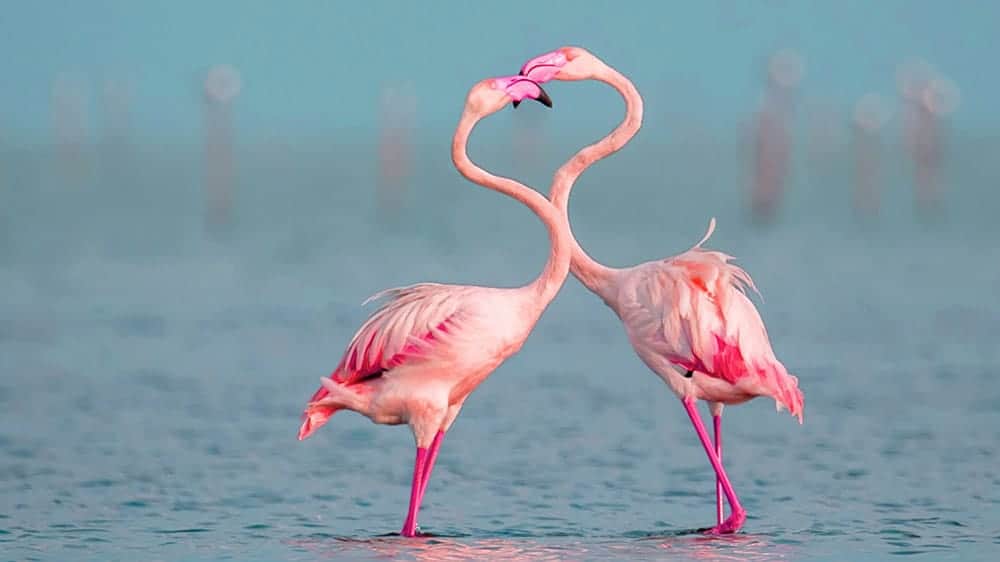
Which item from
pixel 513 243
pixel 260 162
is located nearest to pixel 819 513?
pixel 513 243

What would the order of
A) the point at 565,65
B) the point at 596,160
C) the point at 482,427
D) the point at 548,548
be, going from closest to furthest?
the point at 548,548
the point at 565,65
the point at 596,160
the point at 482,427

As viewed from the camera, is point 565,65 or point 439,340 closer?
point 439,340

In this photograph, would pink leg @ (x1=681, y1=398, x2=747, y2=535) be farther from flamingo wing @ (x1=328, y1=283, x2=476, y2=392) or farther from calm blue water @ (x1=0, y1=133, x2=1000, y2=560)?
flamingo wing @ (x1=328, y1=283, x2=476, y2=392)

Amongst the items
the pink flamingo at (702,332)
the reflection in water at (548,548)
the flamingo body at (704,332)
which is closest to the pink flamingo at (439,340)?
the reflection in water at (548,548)

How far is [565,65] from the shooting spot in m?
8.77

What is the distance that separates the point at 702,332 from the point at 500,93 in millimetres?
1332

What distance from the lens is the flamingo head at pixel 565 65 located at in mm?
8609

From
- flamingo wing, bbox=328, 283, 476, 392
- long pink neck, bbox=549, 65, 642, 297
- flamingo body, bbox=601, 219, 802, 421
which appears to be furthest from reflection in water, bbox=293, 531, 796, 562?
long pink neck, bbox=549, 65, 642, 297

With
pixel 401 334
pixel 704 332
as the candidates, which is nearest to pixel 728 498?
pixel 704 332

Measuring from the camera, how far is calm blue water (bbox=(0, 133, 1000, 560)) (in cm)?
849

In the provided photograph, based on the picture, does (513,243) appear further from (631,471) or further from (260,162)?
(260,162)

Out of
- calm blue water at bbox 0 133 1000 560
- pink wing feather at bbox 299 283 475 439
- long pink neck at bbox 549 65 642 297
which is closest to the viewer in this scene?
pink wing feather at bbox 299 283 475 439

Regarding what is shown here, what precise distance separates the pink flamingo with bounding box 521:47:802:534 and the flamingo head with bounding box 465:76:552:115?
→ 0.59 ft

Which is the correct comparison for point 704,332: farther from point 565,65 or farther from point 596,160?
point 565,65
